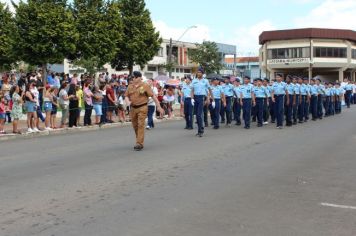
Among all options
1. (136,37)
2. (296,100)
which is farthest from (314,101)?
(136,37)

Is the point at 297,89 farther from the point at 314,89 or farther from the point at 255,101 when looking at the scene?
the point at 314,89

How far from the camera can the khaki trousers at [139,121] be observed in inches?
470

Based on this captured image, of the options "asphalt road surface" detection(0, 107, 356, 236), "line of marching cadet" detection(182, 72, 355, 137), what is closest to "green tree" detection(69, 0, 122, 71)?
"line of marching cadet" detection(182, 72, 355, 137)

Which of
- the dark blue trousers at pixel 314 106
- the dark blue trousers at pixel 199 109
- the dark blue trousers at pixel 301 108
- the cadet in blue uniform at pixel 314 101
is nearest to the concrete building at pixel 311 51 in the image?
the cadet in blue uniform at pixel 314 101

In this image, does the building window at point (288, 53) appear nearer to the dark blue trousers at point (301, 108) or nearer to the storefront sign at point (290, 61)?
the storefront sign at point (290, 61)

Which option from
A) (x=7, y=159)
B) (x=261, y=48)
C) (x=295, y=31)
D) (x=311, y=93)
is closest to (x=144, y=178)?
(x=7, y=159)

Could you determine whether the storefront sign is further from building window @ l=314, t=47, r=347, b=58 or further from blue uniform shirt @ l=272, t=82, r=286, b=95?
blue uniform shirt @ l=272, t=82, r=286, b=95

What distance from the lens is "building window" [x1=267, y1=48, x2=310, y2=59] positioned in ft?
274

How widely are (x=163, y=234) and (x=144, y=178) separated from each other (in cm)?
303

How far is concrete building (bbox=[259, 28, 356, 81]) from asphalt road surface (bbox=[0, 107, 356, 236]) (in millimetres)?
72001

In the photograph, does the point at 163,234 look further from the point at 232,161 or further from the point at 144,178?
the point at 232,161

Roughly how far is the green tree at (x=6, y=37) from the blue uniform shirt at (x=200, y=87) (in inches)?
693

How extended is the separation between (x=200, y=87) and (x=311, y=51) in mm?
70040

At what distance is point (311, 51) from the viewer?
82.1 m
